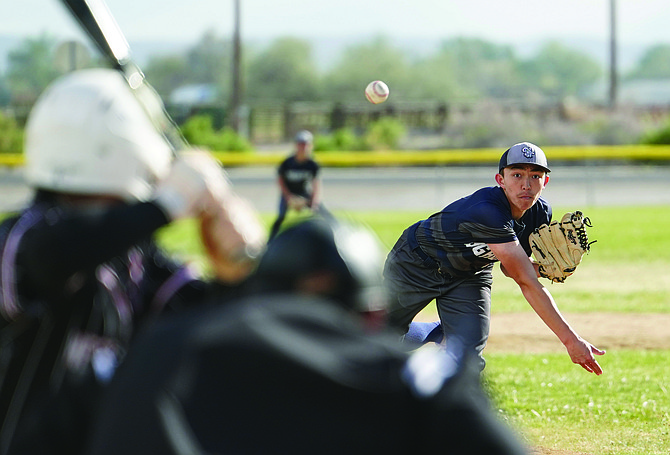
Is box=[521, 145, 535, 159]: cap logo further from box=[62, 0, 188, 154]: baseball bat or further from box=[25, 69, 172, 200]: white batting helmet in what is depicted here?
box=[25, 69, 172, 200]: white batting helmet

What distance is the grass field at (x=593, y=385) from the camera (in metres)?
6.04

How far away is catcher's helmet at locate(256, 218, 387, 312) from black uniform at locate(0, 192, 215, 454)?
464 mm

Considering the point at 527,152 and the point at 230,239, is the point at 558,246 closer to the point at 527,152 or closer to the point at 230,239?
the point at 527,152

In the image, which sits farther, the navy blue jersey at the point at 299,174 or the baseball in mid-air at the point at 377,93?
the navy blue jersey at the point at 299,174

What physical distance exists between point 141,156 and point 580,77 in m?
154

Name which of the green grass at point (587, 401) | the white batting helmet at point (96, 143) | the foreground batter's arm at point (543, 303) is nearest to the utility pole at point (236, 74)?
the green grass at point (587, 401)

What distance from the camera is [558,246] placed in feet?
19.7

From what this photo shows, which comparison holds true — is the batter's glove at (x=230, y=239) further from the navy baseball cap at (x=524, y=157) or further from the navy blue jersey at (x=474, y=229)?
the navy baseball cap at (x=524, y=157)

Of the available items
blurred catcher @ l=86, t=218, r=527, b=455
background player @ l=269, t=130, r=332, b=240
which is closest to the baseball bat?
blurred catcher @ l=86, t=218, r=527, b=455

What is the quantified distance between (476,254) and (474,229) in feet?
0.79

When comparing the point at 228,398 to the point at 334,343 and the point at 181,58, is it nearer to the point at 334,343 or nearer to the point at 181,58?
the point at 334,343

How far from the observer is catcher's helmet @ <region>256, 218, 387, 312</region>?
5.06 feet

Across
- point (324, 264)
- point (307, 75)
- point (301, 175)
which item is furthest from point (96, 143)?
point (307, 75)

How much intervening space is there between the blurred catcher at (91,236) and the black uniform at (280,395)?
573mm
